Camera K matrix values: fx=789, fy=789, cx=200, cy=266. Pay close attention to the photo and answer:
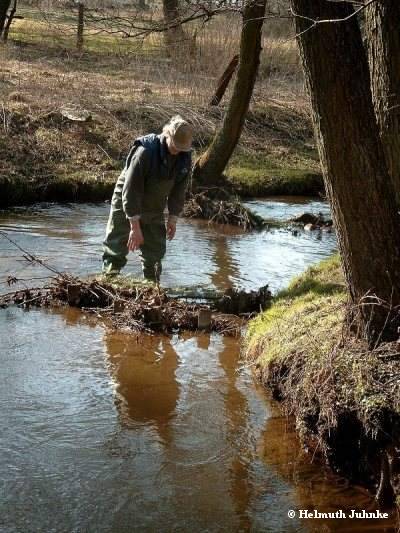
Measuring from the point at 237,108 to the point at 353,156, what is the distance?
32.3ft

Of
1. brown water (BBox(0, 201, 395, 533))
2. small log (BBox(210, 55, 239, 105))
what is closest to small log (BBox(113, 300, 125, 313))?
brown water (BBox(0, 201, 395, 533))

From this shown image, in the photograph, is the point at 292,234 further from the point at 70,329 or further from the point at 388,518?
the point at 388,518

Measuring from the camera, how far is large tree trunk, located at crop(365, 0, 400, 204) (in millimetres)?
5656

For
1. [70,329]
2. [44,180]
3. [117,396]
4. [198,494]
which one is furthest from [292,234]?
[198,494]

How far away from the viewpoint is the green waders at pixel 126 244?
28.2ft

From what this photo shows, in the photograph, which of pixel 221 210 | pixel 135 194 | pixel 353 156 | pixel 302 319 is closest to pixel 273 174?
pixel 221 210

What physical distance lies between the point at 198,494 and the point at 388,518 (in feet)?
3.66

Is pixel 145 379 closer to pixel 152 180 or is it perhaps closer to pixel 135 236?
pixel 135 236

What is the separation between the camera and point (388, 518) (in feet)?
15.0

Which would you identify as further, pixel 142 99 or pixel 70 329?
pixel 142 99

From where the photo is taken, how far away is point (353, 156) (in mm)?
5090

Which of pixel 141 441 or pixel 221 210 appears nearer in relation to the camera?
pixel 141 441

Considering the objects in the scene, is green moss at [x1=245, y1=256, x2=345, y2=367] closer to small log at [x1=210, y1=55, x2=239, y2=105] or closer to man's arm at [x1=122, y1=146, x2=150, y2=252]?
man's arm at [x1=122, y1=146, x2=150, y2=252]

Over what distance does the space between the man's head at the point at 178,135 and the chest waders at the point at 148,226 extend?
0.28 metres
